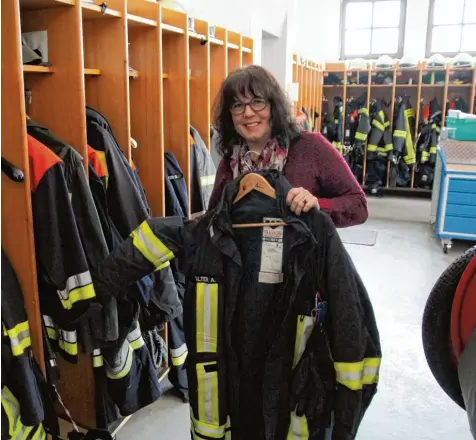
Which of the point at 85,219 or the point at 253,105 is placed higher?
the point at 253,105

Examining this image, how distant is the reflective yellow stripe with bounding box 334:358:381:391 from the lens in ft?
5.07

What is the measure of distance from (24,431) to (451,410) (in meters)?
2.09

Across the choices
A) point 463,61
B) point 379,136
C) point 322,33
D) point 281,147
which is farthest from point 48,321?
point 322,33

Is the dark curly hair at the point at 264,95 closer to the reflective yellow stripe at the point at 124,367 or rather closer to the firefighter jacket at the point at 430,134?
the reflective yellow stripe at the point at 124,367

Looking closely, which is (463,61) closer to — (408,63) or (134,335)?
(408,63)

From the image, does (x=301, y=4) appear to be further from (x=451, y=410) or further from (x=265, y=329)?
(x=265, y=329)

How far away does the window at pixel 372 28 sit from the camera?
8453mm

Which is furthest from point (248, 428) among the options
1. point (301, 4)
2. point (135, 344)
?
point (301, 4)

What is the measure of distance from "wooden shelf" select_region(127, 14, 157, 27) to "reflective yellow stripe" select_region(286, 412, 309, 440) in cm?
177

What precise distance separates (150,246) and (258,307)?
407 mm

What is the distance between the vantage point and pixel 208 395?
167 cm

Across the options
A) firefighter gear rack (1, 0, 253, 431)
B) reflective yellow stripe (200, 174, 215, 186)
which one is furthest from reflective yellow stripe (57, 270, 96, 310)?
reflective yellow stripe (200, 174, 215, 186)

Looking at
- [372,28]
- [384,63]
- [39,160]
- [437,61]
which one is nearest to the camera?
[39,160]

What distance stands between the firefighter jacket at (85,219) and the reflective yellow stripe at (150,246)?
1.06ft
